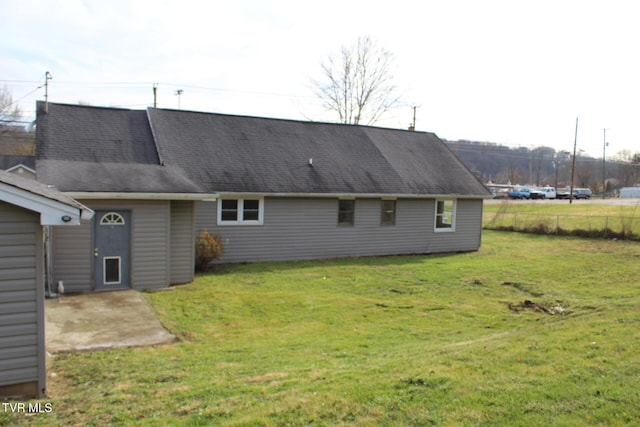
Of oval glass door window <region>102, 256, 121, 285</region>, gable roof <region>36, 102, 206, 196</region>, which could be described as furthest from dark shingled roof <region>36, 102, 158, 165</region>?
oval glass door window <region>102, 256, 121, 285</region>

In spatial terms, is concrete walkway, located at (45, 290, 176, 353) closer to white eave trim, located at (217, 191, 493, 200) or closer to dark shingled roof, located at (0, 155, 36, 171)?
white eave trim, located at (217, 191, 493, 200)

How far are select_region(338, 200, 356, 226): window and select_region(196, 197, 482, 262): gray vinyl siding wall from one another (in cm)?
17

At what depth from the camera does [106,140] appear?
15.1 metres

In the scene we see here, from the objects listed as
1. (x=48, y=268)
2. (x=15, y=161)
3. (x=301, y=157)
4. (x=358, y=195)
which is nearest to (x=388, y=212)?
(x=358, y=195)

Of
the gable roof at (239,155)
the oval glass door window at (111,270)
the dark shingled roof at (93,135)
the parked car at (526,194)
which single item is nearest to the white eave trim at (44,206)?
the gable roof at (239,155)

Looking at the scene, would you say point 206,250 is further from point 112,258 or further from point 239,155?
point 239,155

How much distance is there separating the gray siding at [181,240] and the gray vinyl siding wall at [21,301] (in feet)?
23.0

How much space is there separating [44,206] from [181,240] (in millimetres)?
7399

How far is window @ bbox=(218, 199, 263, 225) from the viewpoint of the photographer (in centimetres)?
1616

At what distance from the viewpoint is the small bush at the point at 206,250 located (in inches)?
581

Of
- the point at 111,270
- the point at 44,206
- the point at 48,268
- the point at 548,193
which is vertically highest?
the point at 44,206

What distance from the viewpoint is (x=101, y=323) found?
9.26 m

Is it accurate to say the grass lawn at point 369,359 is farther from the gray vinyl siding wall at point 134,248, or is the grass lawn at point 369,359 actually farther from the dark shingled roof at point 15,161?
the dark shingled roof at point 15,161

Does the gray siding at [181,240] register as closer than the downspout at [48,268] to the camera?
No
